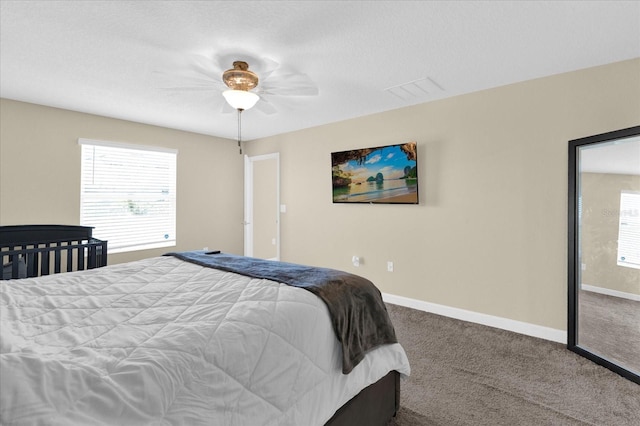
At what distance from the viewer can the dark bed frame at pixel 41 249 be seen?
2.90 meters

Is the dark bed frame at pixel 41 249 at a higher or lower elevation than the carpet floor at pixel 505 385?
higher

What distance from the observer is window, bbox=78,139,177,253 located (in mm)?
4059

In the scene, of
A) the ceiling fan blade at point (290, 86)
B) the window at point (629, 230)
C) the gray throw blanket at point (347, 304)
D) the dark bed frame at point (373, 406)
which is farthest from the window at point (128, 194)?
the window at point (629, 230)

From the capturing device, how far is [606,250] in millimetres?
2514

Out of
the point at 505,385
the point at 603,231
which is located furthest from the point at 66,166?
the point at 603,231

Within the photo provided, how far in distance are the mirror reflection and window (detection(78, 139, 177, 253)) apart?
4.99 meters

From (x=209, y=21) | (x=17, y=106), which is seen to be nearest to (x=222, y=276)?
(x=209, y=21)

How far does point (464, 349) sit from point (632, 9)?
8.56ft

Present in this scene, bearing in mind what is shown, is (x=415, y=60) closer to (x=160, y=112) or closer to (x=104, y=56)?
(x=104, y=56)

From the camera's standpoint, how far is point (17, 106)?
346cm

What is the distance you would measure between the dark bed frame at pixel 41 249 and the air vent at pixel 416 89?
3464 millimetres

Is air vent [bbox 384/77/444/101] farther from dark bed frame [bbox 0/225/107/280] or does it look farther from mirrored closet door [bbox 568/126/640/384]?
dark bed frame [bbox 0/225/107/280]

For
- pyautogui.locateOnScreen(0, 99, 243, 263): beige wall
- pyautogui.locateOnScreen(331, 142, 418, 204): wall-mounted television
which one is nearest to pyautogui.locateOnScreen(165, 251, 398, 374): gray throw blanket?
pyautogui.locateOnScreen(331, 142, 418, 204): wall-mounted television

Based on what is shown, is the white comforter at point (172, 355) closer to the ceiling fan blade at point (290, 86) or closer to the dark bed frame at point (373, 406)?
the dark bed frame at point (373, 406)
